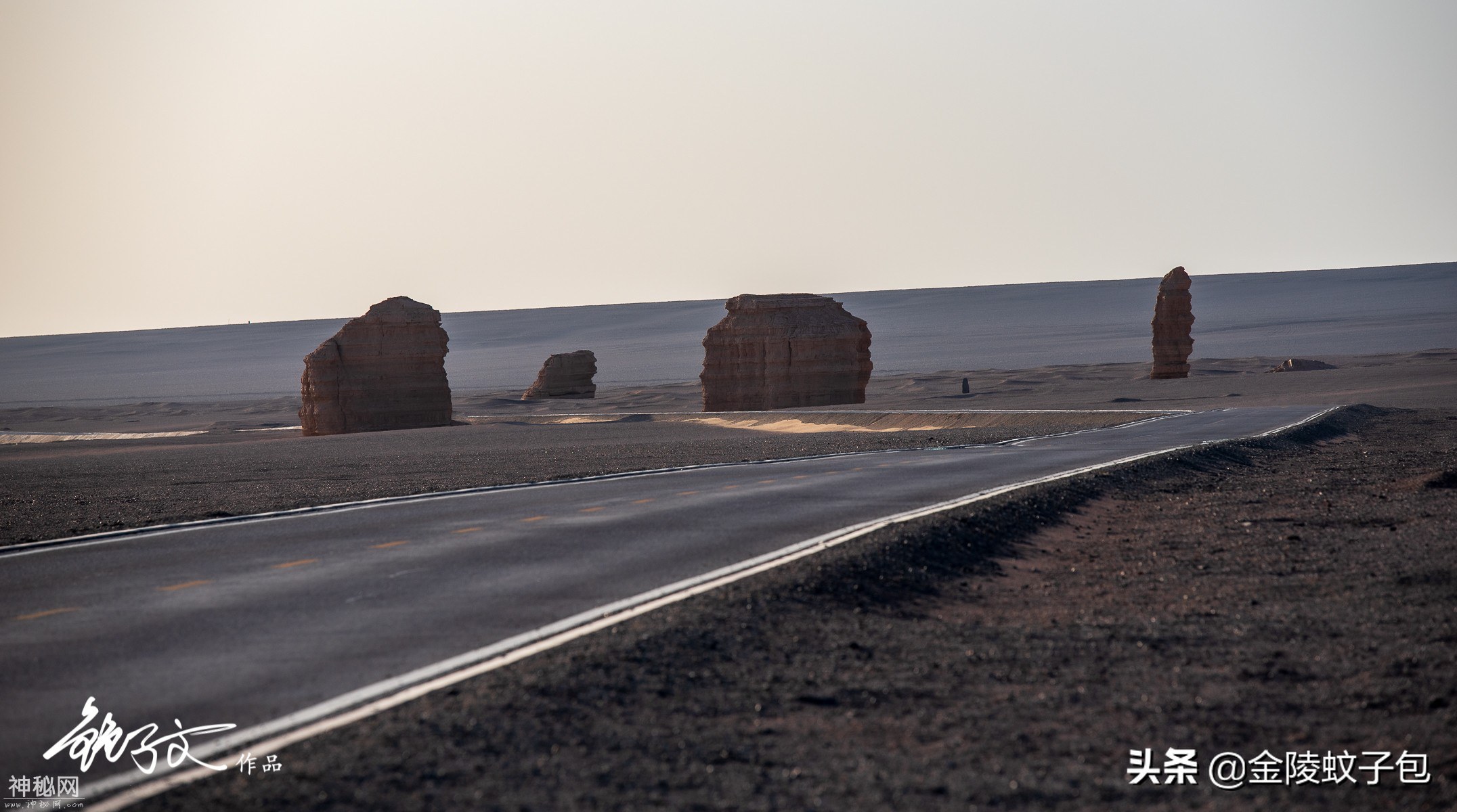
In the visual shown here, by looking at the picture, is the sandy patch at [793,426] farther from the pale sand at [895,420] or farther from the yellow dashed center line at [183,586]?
the yellow dashed center line at [183,586]

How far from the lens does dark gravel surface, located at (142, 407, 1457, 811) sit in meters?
5.92

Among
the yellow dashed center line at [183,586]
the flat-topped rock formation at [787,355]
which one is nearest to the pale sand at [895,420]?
the flat-topped rock formation at [787,355]

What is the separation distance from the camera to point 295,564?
12.0m

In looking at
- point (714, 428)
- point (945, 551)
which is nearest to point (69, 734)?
point (945, 551)

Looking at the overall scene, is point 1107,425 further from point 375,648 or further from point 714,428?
point 375,648

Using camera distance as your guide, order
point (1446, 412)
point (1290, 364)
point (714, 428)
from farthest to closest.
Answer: point (1290, 364), point (714, 428), point (1446, 412)

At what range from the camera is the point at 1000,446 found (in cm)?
2822

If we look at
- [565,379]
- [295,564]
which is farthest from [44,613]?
[565,379]

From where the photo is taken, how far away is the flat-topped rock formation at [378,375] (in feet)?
173

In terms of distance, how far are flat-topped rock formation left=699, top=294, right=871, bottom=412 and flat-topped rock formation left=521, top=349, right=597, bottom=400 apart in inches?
1042

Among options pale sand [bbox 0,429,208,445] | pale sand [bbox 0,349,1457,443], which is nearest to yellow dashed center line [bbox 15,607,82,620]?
pale sand [bbox 0,349,1457,443]

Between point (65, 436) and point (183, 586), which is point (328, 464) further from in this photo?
point (65, 436)

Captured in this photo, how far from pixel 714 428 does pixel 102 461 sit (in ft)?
73.1

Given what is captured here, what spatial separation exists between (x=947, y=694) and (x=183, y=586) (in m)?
6.82
